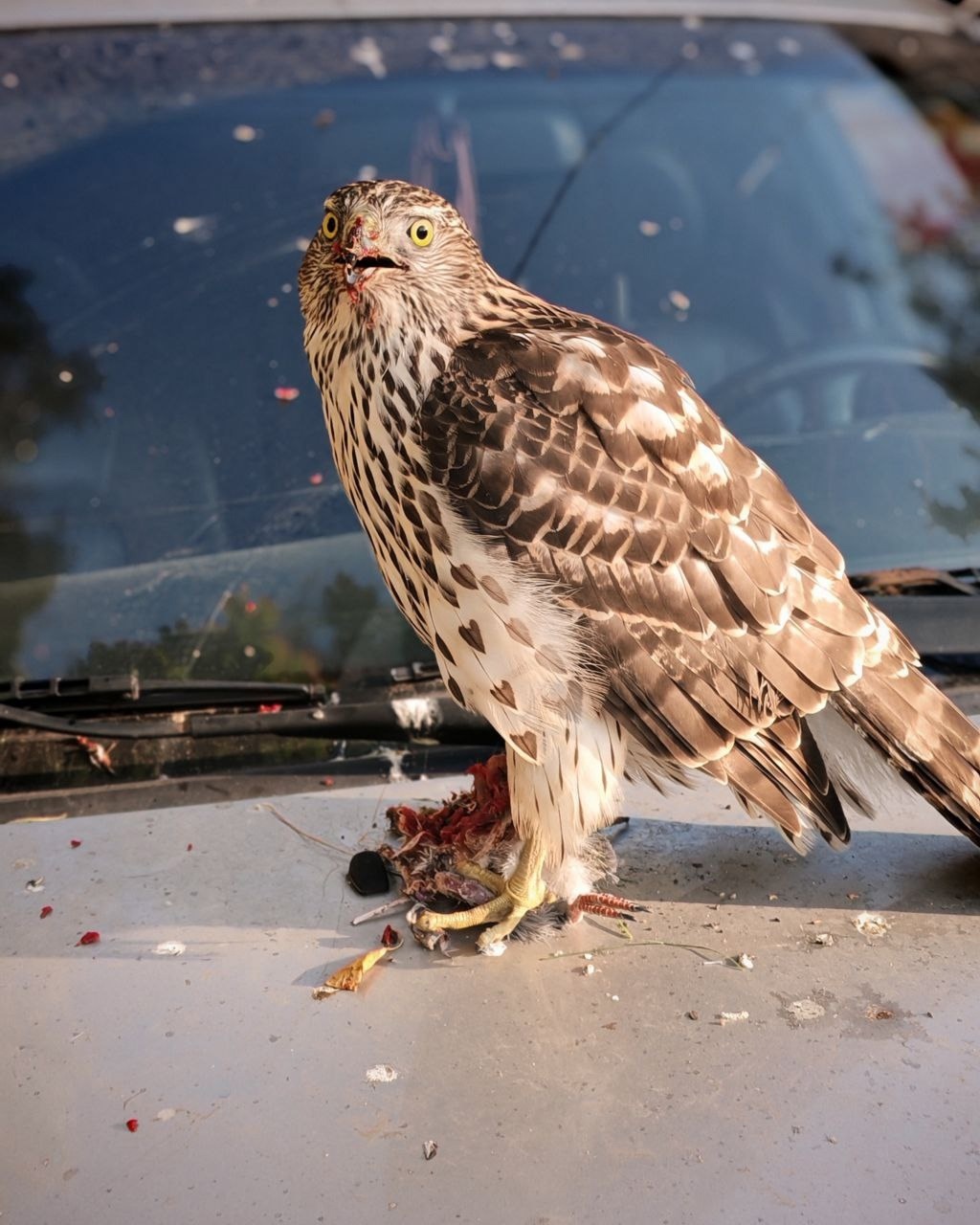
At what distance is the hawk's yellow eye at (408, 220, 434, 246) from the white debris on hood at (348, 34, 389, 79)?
67.9 inches

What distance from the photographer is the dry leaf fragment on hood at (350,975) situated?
1.94 m

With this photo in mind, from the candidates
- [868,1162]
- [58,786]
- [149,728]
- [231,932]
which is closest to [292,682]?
[149,728]

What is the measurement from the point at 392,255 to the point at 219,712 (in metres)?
0.92

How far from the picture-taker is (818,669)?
218 cm

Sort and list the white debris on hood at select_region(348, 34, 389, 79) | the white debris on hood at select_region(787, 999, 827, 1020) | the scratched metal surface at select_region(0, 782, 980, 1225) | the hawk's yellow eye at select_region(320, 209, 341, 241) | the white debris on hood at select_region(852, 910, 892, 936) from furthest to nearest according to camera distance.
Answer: the white debris on hood at select_region(348, 34, 389, 79) → the hawk's yellow eye at select_region(320, 209, 341, 241) → the white debris on hood at select_region(852, 910, 892, 936) → the white debris on hood at select_region(787, 999, 827, 1020) → the scratched metal surface at select_region(0, 782, 980, 1225)

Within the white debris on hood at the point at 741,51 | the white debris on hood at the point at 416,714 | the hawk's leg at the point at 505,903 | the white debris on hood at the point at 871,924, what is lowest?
the white debris on hood at the point at 416,714

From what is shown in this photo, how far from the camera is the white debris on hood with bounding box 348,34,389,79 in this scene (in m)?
3.79

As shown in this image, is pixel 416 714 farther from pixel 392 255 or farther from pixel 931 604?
pixel 931 604

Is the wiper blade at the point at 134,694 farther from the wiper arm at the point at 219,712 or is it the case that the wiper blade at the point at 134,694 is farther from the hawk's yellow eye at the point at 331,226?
the hawk's yellow eye at the point at 331,226

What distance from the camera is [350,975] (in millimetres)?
1968

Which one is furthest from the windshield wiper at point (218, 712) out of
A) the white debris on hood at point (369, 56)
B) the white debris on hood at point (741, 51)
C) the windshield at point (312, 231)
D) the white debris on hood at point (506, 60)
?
the white debris on hood at point (741, 51)

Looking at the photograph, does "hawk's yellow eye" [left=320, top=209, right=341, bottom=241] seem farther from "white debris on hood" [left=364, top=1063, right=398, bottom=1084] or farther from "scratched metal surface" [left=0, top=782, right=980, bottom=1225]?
"white debris on hood" [left=364, top=1063, right=398, bottom=1084]

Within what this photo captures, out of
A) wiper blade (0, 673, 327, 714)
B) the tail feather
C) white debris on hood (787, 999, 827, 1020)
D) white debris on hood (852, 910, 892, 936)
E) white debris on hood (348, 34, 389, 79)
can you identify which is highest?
white debris on hood (348, 34, 389, 79)

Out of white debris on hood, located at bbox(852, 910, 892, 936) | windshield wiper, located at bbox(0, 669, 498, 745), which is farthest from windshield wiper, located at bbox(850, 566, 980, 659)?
windshield wiper, located at bbox(0, 669, 498, 745)
